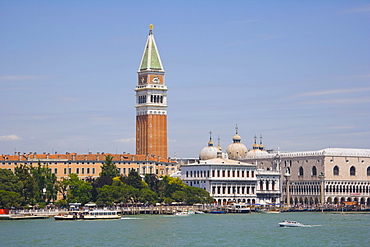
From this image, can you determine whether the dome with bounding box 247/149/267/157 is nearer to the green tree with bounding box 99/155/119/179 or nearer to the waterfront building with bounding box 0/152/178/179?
the waterfront building with bounding box 0/152/178/179

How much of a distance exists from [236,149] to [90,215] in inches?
2202

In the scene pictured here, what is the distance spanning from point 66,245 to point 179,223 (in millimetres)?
24057

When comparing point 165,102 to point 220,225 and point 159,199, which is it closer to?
point 159,199

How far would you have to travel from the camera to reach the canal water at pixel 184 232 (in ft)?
228

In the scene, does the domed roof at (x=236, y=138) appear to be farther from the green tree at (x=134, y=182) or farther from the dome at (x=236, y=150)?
the green tree at (x=134, y=182)

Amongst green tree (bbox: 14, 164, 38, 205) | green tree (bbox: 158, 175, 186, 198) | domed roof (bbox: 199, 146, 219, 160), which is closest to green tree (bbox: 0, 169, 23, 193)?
green tree (bbox: 14, 164, 38, 205)

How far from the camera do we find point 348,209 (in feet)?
398

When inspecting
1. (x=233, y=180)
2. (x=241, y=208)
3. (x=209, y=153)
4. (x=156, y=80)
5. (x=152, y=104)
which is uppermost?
(x=156, y=80)

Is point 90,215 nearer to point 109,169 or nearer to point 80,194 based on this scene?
point 80,194

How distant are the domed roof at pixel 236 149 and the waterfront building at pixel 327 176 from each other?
9.85 meters

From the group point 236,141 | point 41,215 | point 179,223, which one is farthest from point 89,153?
point 179,223

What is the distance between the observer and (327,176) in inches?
5266

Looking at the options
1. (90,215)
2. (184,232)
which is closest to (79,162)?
(90,215)

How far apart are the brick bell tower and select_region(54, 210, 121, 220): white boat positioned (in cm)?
4822
